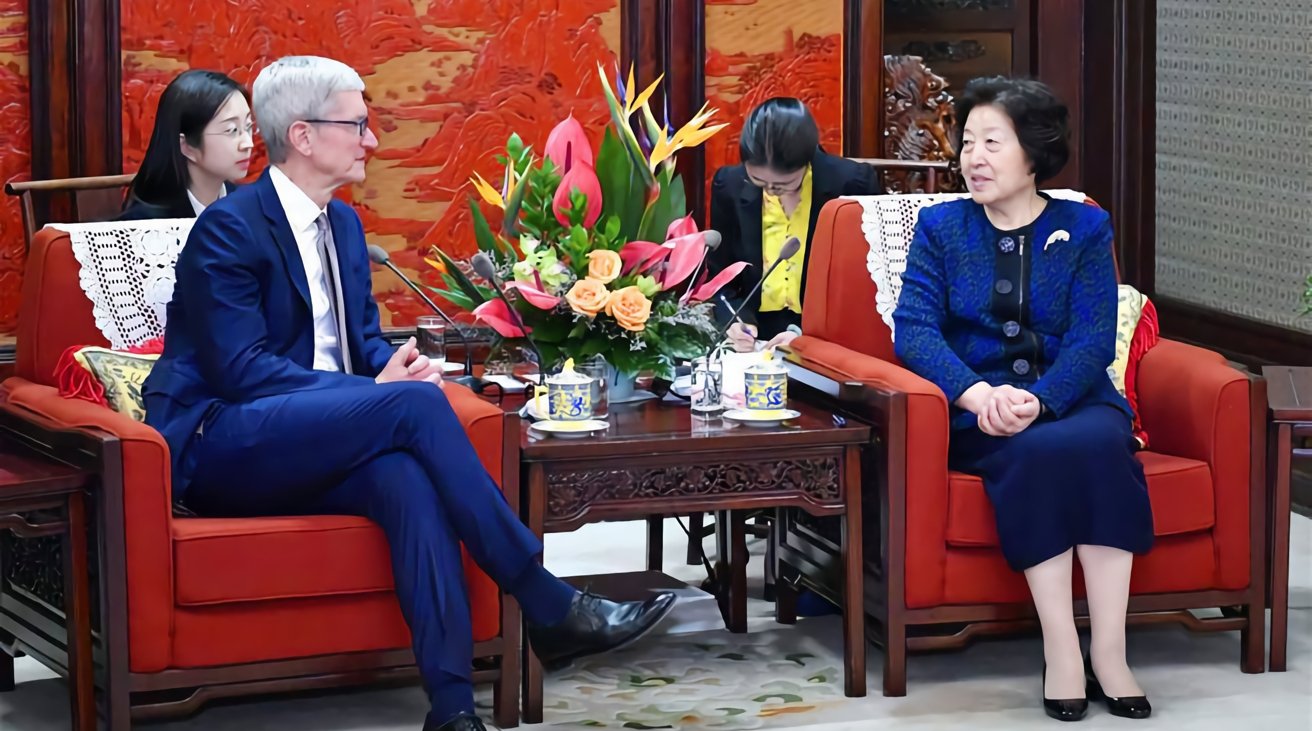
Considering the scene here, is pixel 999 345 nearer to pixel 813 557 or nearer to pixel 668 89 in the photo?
pixel 813 557

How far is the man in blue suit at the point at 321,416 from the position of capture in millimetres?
3205

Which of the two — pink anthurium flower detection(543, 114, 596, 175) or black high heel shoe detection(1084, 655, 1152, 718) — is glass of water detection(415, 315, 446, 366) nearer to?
pink anthurium flower detection(543, 114, 596, 175)

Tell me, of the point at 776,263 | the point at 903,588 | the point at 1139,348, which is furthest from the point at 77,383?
the point at 1139,348

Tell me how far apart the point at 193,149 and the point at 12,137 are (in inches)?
39.8

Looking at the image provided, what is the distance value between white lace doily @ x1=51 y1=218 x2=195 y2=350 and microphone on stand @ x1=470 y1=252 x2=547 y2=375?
636 mm

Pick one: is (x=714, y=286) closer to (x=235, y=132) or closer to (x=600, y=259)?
(x=600, y=259)

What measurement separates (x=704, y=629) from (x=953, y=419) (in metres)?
0.72

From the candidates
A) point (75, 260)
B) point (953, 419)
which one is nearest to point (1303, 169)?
point (953, 419)

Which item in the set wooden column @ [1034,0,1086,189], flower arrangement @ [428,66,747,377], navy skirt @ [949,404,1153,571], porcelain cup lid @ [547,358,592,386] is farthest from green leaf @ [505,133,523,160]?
wooden column @ [1034,0,1086,189]

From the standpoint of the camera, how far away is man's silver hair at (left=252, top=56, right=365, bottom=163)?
11.2ft

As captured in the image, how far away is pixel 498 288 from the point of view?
354cm

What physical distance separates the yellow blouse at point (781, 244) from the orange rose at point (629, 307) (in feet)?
3.26

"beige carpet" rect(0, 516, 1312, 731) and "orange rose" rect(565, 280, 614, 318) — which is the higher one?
"orange rose" rect(565, 280, 614, 318)

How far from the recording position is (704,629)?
4.01 m
